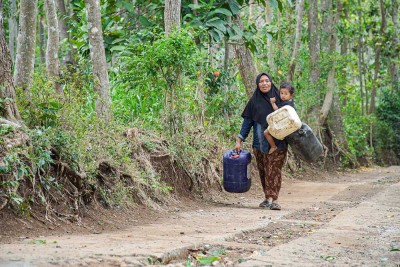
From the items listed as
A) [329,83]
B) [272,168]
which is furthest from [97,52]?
[329,83]

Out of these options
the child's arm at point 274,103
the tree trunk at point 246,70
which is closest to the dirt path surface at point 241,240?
the child's arm at point 274,103

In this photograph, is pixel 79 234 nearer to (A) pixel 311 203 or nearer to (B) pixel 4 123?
(B) pixel 4 123

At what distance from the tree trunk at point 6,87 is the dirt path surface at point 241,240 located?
162cm

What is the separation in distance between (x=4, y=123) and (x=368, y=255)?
12.3 ft

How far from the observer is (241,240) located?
7.64 metres

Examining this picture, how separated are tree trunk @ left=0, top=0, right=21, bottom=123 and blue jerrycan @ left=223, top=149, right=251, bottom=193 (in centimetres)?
359

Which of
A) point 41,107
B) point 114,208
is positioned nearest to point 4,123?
point 41,107

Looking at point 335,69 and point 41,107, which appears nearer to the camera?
point 41,107

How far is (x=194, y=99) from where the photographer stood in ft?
39.2

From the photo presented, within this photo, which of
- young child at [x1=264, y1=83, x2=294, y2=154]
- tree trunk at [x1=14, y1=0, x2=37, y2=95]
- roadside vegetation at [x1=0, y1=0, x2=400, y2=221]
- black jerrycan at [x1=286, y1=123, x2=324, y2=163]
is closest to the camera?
roadside vegetation at [x1=0, y1=0, x2=400, y2=221]

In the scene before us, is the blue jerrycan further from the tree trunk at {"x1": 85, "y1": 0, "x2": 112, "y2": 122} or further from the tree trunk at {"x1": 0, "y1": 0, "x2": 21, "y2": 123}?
the tree trunk at {"x1": 0, "y1": 0, "x2": 21, "y2": 123}

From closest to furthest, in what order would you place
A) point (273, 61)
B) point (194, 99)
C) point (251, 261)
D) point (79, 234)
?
point (251, 261)
point (79, 234)
point (194, 99)
point (273, 61)

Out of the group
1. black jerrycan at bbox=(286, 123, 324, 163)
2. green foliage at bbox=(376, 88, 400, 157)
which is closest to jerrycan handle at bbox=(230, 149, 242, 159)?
black jerrycan at bbox=(286, 123, 324, 163)

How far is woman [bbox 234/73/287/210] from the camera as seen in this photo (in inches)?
420
